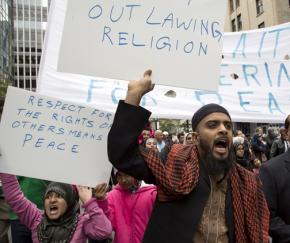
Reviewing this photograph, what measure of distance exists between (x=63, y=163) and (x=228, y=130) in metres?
1.11

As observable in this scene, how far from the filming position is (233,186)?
6.48 ft

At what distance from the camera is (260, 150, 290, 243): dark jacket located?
8.34 ft

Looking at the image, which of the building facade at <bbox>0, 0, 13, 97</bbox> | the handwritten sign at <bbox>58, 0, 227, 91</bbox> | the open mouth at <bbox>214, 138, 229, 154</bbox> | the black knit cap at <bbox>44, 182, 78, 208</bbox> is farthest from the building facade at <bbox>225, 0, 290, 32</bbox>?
the building facade at <bbox>0, 0, 13, 97</bbox>

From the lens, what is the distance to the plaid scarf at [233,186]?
1.82 m

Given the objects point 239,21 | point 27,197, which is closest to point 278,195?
point 27,197

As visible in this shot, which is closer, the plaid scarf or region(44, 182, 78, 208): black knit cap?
the plaid scarf

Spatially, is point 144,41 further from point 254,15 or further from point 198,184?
point 254,15

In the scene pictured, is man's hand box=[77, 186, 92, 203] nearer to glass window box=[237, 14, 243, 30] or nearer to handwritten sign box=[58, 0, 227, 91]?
handwritten sign box=[58, 0, 227, 91]

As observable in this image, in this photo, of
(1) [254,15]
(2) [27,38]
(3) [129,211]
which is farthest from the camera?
(2) [27,38]

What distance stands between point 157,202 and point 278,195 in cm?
107

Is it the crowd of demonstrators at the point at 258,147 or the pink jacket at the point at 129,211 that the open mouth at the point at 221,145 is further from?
the crowd of demonstrators at the point at 258,147

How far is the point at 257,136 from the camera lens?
1067 cm

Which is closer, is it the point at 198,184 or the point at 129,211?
the point at 198,184

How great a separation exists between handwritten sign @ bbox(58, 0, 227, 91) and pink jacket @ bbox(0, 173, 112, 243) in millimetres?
1057
